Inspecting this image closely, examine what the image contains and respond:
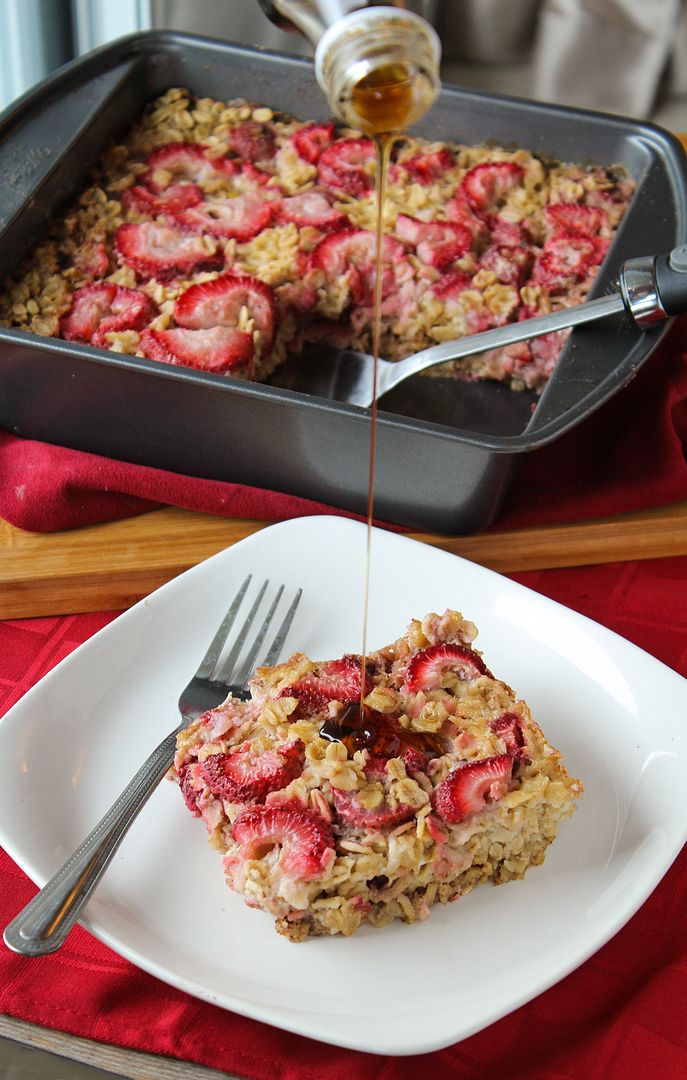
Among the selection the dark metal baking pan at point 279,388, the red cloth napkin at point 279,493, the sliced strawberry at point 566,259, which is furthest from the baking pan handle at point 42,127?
the sliced strawberry at point 566,259

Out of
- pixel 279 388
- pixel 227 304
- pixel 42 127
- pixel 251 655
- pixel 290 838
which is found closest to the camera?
pixel 290 838

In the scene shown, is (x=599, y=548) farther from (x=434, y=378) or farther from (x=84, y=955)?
(x=84, y=955)

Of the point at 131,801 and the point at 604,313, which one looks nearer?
the point at 131,801

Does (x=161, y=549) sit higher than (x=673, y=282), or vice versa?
(x=673, y=282)

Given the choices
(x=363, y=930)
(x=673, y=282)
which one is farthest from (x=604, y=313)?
(x=363, y=930)

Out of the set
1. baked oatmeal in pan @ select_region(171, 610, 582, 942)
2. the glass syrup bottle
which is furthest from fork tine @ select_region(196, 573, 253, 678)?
the glass syrup bottle

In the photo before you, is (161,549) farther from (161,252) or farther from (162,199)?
(162,199)

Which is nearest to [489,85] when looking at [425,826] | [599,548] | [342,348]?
[342,348]
